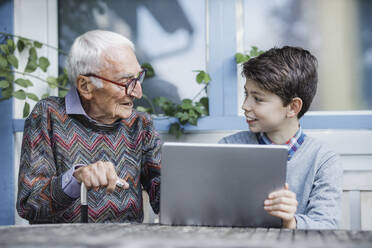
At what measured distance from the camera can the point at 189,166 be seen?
1092 millimetres

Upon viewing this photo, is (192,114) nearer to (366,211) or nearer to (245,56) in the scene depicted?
(245,56)

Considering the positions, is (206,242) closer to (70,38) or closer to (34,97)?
(34,97)

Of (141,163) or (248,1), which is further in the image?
(248,1)

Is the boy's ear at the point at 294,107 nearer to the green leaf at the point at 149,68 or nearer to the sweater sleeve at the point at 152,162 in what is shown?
the sweater sleeve at the point at 152,162

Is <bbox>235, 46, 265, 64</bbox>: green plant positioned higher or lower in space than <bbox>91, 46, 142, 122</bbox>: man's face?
higher

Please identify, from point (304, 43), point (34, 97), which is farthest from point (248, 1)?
point (34, 97)

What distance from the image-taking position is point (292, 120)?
174 centimetres

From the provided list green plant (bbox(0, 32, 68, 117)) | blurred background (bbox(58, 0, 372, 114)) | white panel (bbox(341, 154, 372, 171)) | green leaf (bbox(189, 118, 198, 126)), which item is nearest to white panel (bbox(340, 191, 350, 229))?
white panel (bbox(341, 154, 372, 171))

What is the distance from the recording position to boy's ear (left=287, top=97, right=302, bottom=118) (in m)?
1.70

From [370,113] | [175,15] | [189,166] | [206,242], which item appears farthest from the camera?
[175,15]

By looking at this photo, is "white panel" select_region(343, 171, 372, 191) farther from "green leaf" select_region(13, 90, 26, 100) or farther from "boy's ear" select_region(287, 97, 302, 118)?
"green leaf" select_region(13, 90, 26, 100)

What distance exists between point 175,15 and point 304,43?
0.72 m

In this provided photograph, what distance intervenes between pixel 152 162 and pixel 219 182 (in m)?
0.75

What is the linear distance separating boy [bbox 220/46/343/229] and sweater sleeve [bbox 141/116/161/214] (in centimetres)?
30
